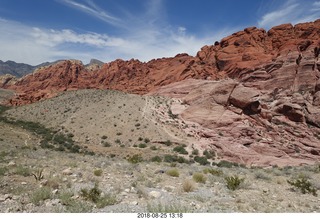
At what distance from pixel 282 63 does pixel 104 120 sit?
95.7ft

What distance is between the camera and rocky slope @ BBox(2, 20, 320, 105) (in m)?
42.8

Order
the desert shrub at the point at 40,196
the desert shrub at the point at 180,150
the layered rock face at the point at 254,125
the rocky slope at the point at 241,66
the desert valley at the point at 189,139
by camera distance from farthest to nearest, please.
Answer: the rocky slope at the point at 241,66 → the layered rock face at the point at 254,125 → the desert shrub at the point at 180,150 → the desert valley at the point at 189,139 → the desert shrub at the point at 40,196

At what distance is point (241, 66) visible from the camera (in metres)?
50.8

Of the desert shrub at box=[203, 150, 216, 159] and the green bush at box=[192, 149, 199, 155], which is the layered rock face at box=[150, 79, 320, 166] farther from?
the green bush at box=[192, 149, 199, 155]

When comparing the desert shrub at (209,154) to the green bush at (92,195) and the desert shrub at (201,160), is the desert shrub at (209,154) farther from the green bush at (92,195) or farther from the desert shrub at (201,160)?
the green bush at (92,195)

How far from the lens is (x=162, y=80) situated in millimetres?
65375

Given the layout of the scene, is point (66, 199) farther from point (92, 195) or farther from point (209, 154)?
point (209, 154)

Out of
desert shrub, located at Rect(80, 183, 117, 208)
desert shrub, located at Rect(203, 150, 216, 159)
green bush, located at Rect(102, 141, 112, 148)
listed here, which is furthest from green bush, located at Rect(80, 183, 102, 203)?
green bush, located at Rect(102, 141, 112, 148)

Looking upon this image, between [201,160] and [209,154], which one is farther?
[209,154]

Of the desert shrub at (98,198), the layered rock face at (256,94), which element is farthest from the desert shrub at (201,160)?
the desert shrub at (98,198)

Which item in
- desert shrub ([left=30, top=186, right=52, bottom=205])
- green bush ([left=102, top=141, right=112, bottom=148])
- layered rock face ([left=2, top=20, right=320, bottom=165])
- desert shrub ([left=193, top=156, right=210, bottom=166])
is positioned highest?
layered rock face ([left=2, top=20, right=320, bottom=165])

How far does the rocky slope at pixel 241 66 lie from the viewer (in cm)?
4284

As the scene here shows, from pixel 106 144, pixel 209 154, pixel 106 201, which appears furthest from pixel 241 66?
pixel 106 201

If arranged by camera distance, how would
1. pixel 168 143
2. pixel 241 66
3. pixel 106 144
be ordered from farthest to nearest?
pixel 241 66, pixel 106 144, pixel 168 143
